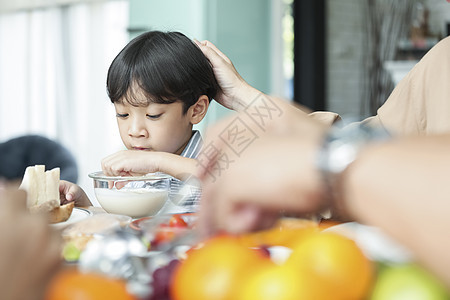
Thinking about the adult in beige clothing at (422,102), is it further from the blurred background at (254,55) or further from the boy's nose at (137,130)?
the blurred background at (254,55)

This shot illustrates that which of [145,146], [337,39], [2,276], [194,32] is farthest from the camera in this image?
[337,39]

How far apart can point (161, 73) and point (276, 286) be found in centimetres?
136

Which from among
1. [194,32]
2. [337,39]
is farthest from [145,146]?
[337,39]

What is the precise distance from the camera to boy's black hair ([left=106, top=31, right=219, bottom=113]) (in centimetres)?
163

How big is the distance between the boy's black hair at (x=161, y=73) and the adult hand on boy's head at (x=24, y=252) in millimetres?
1250

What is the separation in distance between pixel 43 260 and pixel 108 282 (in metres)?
0.05

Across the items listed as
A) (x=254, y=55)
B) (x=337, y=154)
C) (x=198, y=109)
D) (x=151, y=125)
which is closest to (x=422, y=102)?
(x=198, y=109)

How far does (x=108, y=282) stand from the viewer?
15.5 inches

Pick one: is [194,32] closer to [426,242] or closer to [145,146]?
[145,146]

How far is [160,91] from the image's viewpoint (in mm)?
1635

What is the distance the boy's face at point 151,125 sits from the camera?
1.63m

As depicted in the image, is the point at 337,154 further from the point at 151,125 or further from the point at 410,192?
the point at 151,125

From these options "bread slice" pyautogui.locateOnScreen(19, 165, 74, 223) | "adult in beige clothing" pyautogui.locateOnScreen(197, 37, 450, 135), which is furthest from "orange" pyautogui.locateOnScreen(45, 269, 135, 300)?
"adult in beige clothing" pyautogui.locateOnScreen(197, 37, 450, 135)

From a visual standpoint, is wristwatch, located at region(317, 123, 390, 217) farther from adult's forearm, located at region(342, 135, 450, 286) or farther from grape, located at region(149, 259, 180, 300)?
grape, located at region(149, 259, 180, 300)
